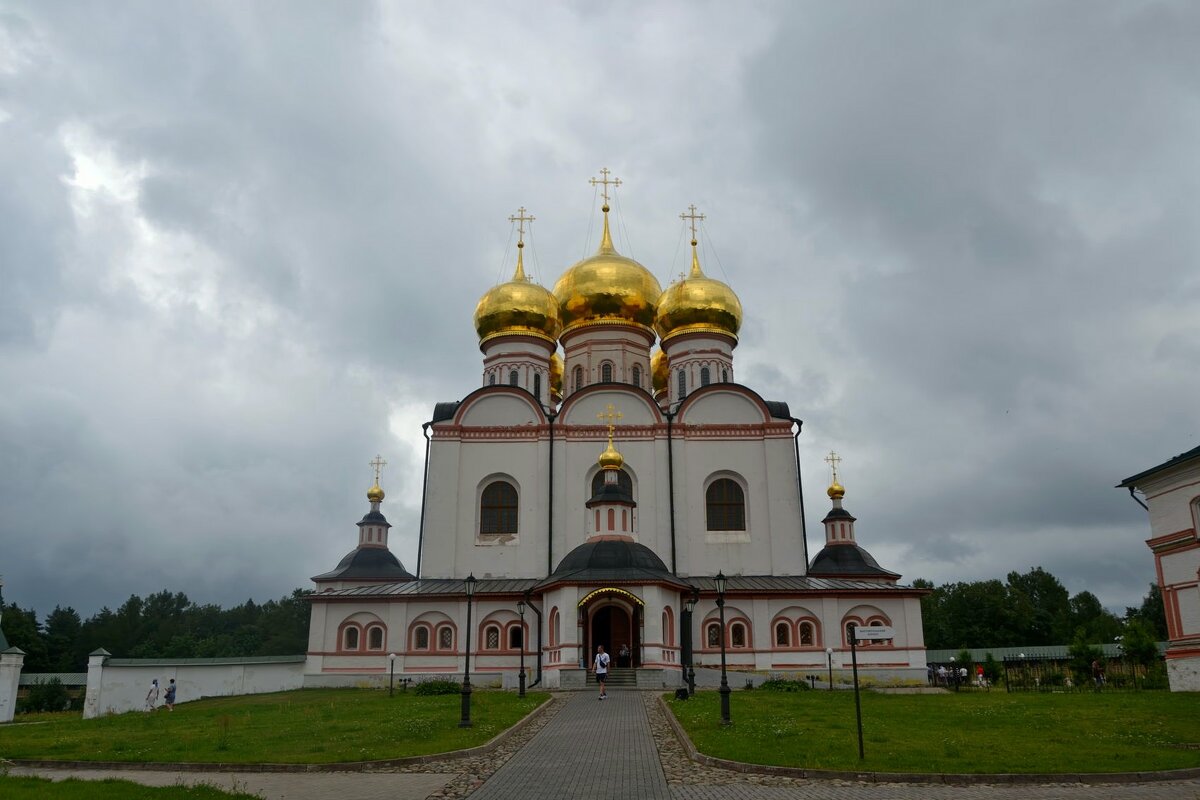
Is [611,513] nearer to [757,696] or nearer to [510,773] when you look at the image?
[757,696]

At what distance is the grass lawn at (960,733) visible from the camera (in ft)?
33.7

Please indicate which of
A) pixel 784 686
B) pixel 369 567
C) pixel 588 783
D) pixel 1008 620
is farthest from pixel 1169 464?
pixel 1008 620

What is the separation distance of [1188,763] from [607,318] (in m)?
27.4

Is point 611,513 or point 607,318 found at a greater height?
point 607,318

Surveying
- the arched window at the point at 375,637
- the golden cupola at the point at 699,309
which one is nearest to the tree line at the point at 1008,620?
the golden cupola at the point at 699,309

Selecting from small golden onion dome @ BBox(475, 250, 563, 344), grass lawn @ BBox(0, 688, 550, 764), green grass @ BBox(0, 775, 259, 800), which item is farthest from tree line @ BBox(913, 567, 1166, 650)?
green grass @ BBox(0, 775, 259, 800)

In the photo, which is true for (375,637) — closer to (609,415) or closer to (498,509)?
(498,509)

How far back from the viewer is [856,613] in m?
28.5

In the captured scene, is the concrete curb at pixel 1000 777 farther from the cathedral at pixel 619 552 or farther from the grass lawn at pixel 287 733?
the cathedral at pixel 619 552

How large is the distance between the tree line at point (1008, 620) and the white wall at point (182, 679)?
1325 inches

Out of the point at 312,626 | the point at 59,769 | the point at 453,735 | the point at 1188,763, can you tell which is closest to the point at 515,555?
the point at 312,626

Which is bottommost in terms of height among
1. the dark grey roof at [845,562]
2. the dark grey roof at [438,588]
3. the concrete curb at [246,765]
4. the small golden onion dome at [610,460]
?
the concrete curb at [246,765]

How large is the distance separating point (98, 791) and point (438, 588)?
20.1m

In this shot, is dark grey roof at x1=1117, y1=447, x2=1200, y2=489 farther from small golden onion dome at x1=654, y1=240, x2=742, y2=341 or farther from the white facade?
small golden onion dome at x1=654, y1=240, x2=742, y2=341
